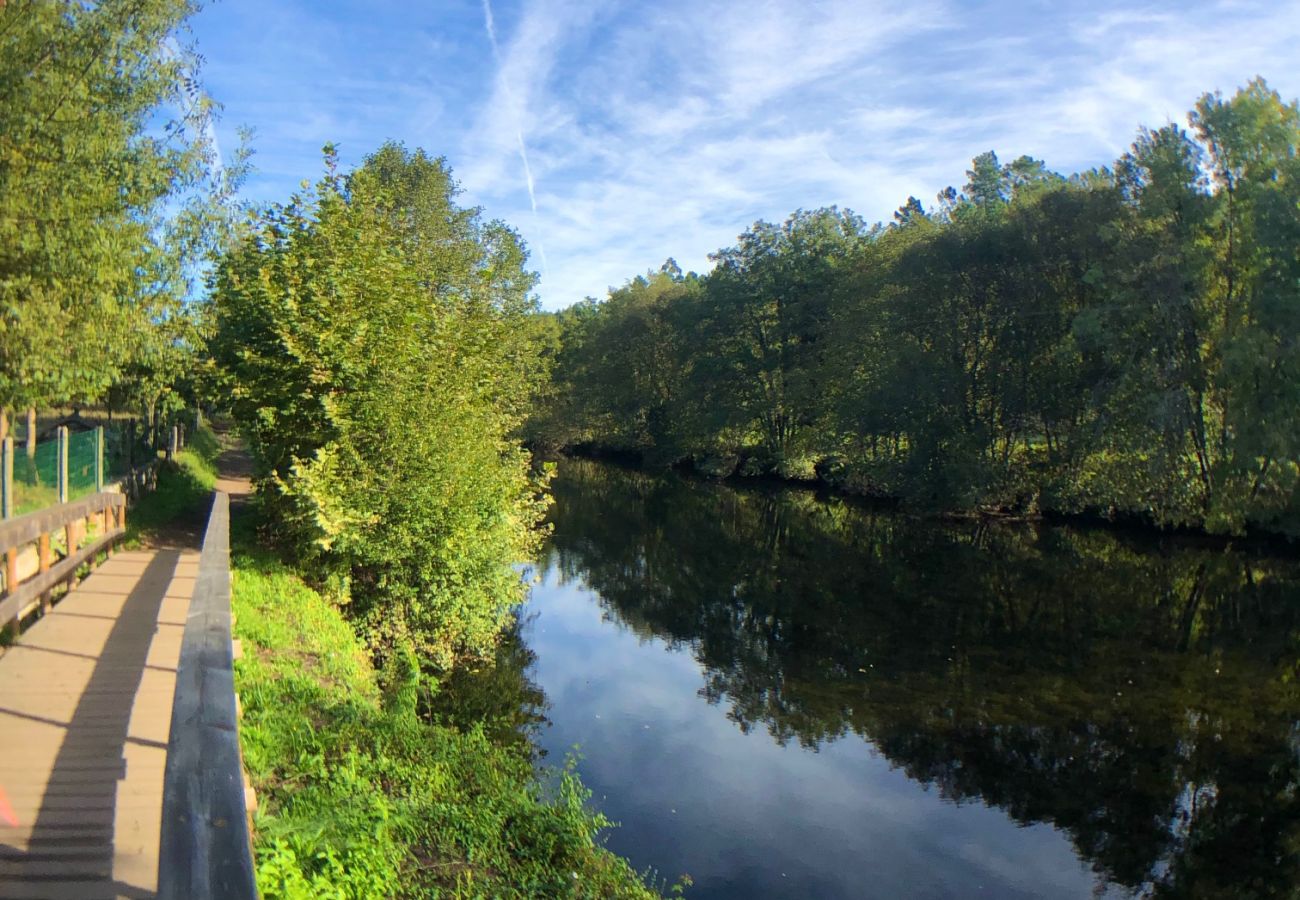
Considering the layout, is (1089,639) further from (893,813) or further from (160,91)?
(160,91)

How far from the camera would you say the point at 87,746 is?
5.75m

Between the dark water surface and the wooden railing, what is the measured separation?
6064 millimetres

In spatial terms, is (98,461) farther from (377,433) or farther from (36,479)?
(377,433)

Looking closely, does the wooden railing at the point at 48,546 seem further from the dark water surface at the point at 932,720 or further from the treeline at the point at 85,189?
the dark water surface at the point at 932,720

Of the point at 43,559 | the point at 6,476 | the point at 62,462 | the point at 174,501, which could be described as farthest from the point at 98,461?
the point at 174,501

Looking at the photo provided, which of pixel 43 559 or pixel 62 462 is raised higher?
pixel 62 462

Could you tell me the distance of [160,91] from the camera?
1348 cm

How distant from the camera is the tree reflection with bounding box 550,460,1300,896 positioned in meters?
9.84

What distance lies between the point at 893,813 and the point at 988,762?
6.69 ft

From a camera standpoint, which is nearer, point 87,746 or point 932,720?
point 87,746

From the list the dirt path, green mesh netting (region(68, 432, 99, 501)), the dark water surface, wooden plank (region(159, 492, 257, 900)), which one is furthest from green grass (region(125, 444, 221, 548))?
wooden plank (region(159, 492, 257, 900))

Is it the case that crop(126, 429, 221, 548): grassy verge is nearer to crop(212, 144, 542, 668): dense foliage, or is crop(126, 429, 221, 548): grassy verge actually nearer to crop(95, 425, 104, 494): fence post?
crop(95, 425, 104, 494): fence post

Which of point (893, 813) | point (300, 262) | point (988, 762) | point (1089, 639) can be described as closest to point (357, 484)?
point (300, 262)

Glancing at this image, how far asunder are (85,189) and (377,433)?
5.23m
